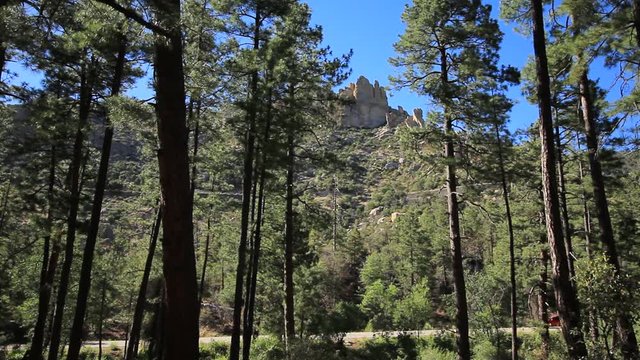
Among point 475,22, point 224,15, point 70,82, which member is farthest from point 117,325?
point 475,22

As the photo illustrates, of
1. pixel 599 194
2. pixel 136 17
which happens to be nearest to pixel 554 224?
pixel 599 194

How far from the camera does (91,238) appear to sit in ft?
35.2

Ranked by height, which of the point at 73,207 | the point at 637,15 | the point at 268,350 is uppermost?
the point at 637,15

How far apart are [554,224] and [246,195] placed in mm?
7255

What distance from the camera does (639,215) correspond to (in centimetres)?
2822

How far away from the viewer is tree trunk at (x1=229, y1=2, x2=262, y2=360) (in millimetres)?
11484

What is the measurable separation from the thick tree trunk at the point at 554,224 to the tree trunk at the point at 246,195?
21.9 ft

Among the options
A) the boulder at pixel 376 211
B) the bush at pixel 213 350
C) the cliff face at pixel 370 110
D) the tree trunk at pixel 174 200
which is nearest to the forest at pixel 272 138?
the tree trunk at pixel 174 200

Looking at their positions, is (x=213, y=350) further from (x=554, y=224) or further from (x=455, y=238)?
(x=554, y=224)

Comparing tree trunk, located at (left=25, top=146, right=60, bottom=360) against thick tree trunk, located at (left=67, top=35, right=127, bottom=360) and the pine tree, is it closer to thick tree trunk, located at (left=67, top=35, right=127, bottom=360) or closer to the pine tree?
thick tree trunk, located at (left=67, top=35, right=127, bottom=360)

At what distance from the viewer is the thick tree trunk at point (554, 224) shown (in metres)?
7.72

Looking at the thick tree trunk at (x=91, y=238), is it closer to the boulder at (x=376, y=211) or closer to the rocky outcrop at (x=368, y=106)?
the boulder at (x=376, y=211)

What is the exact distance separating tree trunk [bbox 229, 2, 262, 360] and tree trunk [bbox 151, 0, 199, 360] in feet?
22.5

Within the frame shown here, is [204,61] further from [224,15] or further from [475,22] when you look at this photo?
[475,22]
